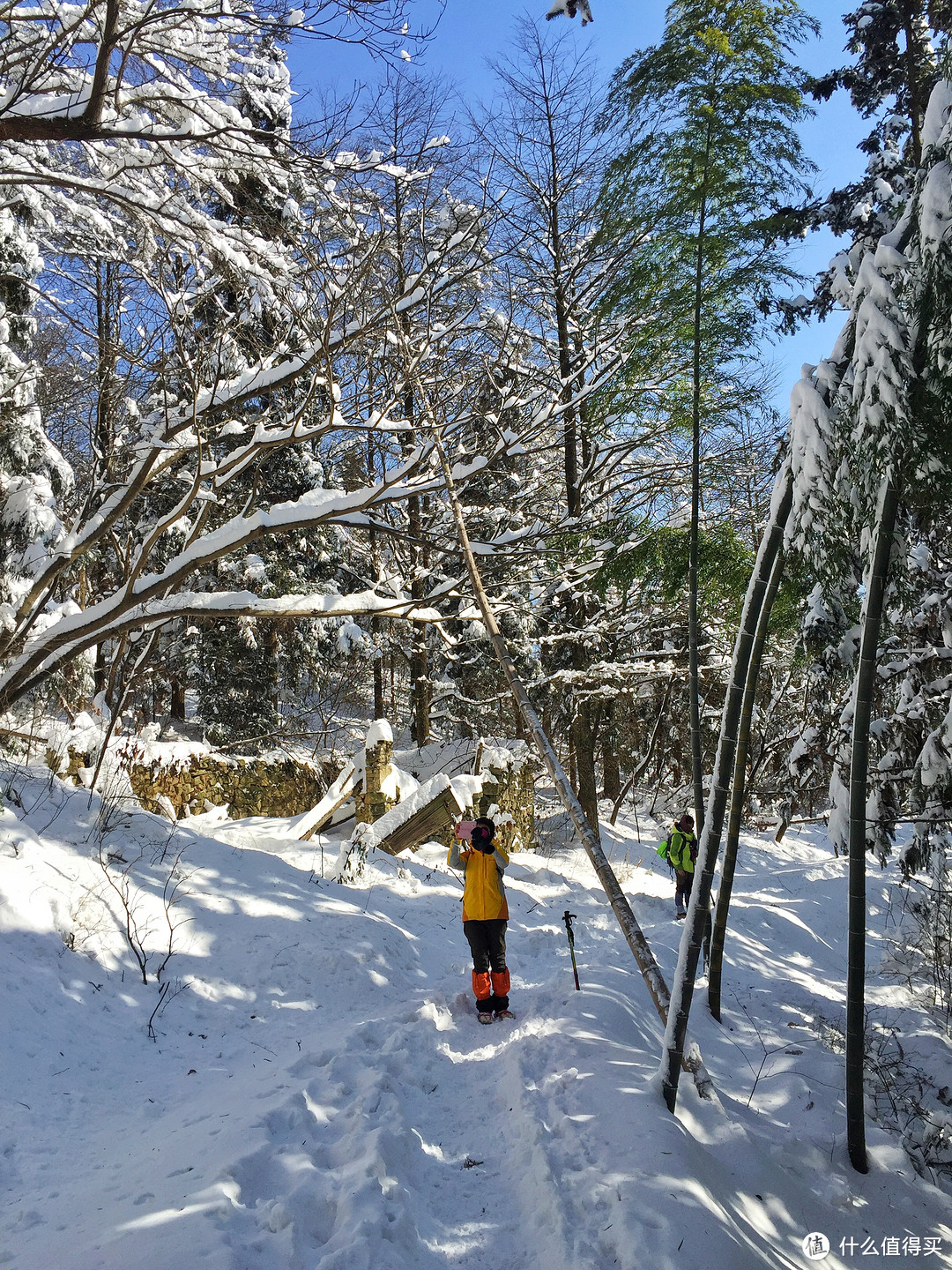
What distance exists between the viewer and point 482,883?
233 inches

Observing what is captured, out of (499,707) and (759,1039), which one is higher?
(499,707)

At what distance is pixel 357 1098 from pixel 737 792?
3144 mm

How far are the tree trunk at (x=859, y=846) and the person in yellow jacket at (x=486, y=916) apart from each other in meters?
2.44

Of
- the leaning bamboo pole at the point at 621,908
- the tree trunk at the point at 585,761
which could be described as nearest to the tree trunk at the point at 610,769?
the tree trunk at the point at 585,761

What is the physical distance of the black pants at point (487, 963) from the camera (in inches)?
219

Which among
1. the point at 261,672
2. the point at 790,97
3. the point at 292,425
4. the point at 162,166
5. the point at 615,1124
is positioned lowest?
the point at 615,1124

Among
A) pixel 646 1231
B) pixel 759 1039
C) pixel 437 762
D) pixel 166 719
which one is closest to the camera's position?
pixel 646 1231

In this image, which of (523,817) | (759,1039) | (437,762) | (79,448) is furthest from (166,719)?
(759,1039)

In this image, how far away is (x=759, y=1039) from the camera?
239 inches

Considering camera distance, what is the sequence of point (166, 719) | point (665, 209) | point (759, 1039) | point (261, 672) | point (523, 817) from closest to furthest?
point (759, 1039) < point (665, 209) < point (523, 817) < point (261, 672) < point (166, 719)

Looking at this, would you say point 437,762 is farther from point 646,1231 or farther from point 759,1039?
point 646,1231

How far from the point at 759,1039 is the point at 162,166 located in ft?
29.1

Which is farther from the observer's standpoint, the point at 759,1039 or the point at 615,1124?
the point at 759,1039

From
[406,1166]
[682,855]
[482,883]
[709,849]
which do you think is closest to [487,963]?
[482,883]
